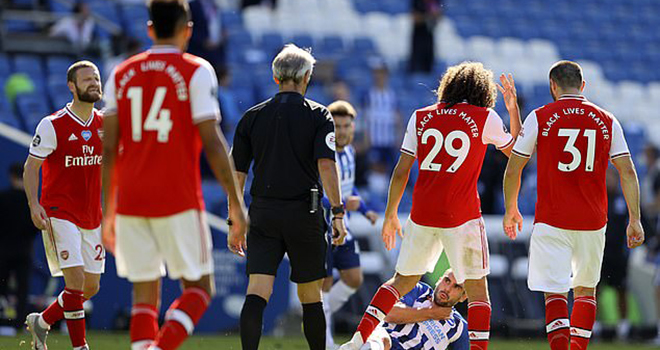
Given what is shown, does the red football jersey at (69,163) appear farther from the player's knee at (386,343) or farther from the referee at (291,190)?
the player's knee at (386,343)

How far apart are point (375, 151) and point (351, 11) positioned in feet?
21.4

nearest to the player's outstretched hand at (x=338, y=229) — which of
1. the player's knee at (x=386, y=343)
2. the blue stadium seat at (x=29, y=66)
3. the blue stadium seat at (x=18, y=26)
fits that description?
the player's knee at (x=386, y=343)

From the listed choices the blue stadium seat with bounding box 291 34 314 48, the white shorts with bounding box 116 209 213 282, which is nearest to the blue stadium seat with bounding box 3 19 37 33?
the blue stadium seat with bounding box 291 34 314 48

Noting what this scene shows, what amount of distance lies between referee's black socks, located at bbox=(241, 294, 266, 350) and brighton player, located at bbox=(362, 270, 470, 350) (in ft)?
5.12

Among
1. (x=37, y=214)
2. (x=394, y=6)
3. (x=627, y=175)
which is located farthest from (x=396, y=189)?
(x=394, y=6)

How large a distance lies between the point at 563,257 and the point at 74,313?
12.4ft

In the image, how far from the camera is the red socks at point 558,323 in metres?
8.04

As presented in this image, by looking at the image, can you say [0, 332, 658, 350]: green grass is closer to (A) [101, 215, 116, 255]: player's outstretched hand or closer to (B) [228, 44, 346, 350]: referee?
(B) [228, 44, 346, 350]: referee

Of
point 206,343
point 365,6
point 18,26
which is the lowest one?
point 206,343

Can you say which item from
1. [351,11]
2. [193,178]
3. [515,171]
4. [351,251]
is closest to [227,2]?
[351,11]

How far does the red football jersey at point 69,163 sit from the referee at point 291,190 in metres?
1.60

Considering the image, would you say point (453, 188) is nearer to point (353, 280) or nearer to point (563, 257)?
point (563, 257)

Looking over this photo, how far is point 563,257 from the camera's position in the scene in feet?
26.5

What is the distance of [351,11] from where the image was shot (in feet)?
74.9
